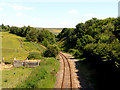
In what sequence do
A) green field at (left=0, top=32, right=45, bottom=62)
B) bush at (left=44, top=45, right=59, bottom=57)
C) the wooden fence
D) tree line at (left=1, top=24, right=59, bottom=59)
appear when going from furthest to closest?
green field at (left=0, top=32, right=45, bottom=62), tree line at (left=1, top=24, right=59, bottom=59), bush at (left=44, top=45, right=59, bottom=57), the wooden fence

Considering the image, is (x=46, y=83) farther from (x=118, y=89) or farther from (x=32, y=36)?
(x=32, y=36)

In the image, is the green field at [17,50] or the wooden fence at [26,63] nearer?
the wooden fence at [26,63]

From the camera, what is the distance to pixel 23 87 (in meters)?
13.7

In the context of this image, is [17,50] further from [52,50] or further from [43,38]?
[43,38]

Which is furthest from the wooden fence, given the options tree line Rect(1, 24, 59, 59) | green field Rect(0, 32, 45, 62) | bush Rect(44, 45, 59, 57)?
bush Rect(44, 45, 59, 57)

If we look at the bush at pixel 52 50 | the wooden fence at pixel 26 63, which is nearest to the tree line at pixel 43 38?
the bush at pixel 52 50

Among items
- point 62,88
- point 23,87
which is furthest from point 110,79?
point 23,87

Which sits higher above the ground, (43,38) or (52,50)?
(43,38)

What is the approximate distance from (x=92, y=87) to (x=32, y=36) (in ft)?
219

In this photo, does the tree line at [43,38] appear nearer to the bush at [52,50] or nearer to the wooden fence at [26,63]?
the bush at [52,50]

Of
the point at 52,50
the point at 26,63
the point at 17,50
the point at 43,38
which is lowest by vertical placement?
the point at 17,50

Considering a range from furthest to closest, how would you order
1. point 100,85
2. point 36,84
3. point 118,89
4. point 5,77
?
point 5,77, point 100,85, point 36,84, point 118,89

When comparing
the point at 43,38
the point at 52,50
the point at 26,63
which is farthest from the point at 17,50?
the point at 43,38

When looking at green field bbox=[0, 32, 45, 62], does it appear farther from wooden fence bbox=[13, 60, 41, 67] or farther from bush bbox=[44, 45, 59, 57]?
bush bbox=[44, 45, 59, 57]
